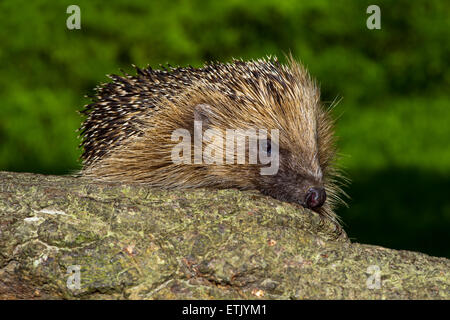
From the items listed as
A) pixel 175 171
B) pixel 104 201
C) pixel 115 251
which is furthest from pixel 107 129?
pixel 115 251

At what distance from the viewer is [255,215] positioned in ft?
16.5

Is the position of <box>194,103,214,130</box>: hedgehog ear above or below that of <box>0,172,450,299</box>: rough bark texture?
above

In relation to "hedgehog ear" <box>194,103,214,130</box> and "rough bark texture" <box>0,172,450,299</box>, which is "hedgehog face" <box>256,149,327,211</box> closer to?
"rough bark texture" <box>0,172,450,299</box>

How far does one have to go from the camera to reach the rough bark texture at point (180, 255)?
179 inches

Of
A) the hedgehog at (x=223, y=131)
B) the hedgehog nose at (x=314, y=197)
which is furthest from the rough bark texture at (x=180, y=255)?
the hedgehog at (x=223, y=131)

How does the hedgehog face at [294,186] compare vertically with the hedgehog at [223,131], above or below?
below

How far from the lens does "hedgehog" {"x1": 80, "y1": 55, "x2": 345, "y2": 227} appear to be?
5.51 metres

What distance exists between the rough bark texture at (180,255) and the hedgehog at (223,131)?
1.54 ft

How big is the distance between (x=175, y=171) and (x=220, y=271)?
133 centimetres

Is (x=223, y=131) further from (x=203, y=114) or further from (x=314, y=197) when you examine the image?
(x=314, y=197)

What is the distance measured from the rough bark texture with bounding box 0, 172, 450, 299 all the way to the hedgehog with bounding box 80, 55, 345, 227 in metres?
0.47

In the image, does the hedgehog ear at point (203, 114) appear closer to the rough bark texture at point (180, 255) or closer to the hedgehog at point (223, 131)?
the hedgehog at point (223, 131)

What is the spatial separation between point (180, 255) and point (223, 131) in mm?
1411

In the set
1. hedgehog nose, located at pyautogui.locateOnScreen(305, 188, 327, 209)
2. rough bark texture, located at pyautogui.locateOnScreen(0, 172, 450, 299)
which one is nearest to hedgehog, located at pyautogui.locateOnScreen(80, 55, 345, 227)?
hedgehog nose, located at pyautogui.locateOnScreen(305, 188, 327, 209)
